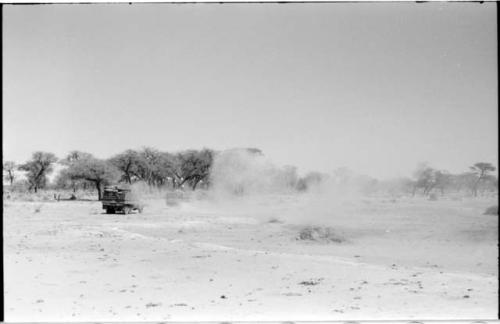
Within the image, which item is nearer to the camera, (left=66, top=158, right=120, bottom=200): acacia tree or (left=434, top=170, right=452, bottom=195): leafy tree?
(left=434, top=170, right=452, bottom=195): leafy tree

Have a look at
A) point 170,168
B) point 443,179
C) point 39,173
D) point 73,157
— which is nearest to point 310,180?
point 443,179

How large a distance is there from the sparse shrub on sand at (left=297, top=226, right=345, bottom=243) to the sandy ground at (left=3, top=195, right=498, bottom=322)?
12.0 inches

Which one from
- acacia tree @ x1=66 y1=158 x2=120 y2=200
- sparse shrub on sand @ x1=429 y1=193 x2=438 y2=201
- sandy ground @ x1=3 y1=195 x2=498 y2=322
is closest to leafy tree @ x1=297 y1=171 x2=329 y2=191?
sandy ground @ x1=3 y1=195 x2=498 y2=322

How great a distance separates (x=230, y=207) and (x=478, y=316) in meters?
19.1

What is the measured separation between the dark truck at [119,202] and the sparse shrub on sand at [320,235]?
970 centimetres

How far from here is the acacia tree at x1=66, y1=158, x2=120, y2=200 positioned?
29219mm

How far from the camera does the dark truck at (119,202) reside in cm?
2219

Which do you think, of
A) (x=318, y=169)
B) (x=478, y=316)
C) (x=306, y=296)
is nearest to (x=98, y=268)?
(x=306, y=296)

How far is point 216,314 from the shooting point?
7.02 meters

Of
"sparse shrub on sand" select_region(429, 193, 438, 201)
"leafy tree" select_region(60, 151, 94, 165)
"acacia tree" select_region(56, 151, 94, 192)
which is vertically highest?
"leafy tree" select_region(60, 151, 94, 165)

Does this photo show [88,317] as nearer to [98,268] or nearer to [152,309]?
[152,309]

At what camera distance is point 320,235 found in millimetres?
14492

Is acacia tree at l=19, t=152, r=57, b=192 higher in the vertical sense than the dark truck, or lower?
higher

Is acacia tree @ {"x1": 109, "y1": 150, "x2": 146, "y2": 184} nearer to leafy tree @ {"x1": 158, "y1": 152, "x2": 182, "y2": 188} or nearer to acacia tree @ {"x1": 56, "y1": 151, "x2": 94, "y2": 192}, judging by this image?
leafy tree @ {"x1": 158, "y1": 152, "x2": 182, "y2": 188}
